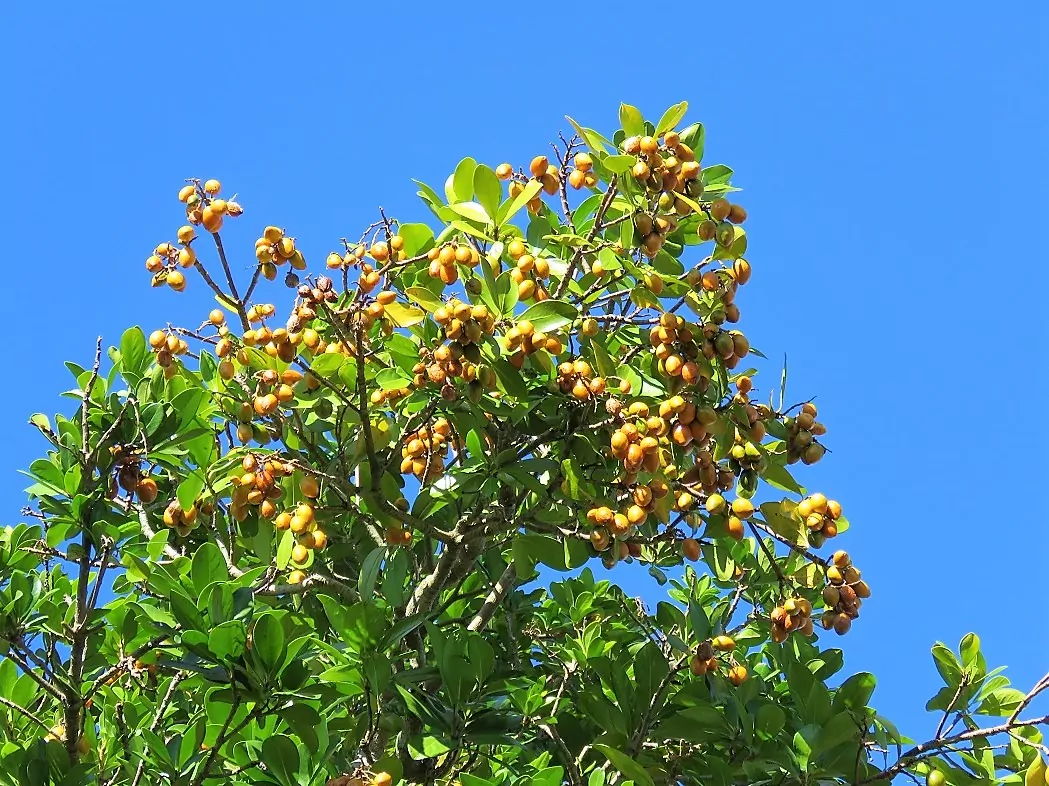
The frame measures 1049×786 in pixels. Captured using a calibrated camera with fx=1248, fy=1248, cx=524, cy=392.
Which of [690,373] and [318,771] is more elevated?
[690,373]

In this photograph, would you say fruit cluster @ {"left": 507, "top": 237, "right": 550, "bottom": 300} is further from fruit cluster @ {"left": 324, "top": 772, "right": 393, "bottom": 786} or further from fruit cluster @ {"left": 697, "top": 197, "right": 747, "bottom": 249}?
fruit cluster @ {"left": 324, "top": 772, "right": 393, "bottom": 786}

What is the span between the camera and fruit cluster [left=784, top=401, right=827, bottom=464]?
11.6 feet

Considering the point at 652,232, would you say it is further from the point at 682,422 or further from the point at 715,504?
the point at 715,504

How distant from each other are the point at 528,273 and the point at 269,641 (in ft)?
3.83

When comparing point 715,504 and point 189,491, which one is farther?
point 189,491

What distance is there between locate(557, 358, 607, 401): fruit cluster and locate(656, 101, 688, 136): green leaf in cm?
72

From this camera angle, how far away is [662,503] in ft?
10.9

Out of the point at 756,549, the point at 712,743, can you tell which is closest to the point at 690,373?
the point at 712,743

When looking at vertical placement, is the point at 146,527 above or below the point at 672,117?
below

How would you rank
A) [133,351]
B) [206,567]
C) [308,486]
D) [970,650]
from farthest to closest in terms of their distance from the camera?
[133,351] < [970,650] < [308,486] < [206,567]

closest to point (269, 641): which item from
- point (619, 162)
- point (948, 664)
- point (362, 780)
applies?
point (362, 780)

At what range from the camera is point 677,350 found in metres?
3.32

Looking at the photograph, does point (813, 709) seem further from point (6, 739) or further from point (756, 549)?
point (6, 739)

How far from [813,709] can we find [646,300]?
1.31 m
